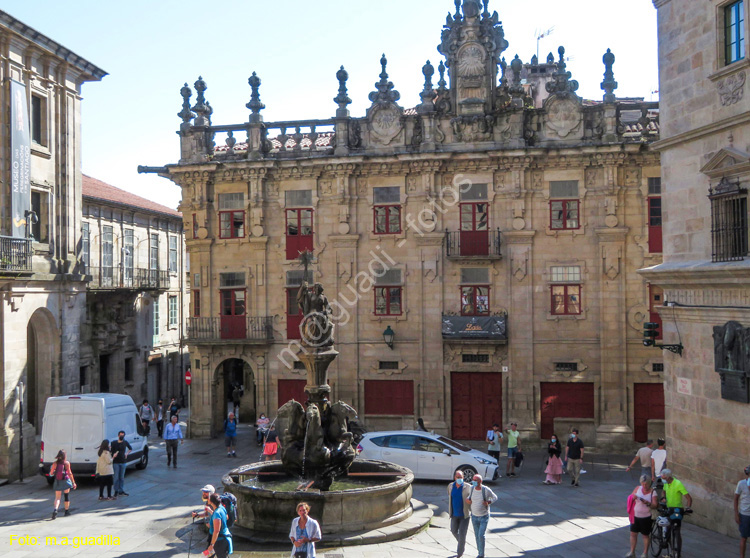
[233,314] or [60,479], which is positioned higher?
[233,314]

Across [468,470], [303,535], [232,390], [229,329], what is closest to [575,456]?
[468,470]

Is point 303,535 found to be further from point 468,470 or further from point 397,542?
point 468,470

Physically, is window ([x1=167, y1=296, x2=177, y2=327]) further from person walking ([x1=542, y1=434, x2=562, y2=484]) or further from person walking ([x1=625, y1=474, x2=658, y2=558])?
person walking ([x1=625, y1=474, x2=658, y2=558])

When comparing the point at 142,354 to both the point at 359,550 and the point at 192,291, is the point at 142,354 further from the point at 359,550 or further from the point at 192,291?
the point at 359,550

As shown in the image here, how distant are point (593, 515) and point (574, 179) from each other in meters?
14.2

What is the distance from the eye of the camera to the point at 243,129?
99.3ft

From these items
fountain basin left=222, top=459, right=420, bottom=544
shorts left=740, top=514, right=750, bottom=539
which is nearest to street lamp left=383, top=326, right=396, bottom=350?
fountain basin left=222, top=459, right=420, bottom=544

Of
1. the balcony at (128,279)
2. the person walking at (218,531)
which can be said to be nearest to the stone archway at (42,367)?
the balcony at (128,279)

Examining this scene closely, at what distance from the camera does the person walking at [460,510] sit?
13.3m

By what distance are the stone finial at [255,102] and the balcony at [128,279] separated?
389 inches

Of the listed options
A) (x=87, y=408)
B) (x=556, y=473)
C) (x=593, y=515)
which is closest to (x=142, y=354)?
(x=87, y=408)

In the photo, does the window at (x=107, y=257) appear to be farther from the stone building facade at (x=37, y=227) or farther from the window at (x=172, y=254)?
the stone building facade at (x=37, y=227)

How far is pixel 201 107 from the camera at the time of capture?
30641 mm

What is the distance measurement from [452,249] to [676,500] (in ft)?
51.6
